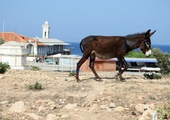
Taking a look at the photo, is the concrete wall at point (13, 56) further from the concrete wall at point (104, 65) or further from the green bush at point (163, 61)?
the green bush at point (163, 61)

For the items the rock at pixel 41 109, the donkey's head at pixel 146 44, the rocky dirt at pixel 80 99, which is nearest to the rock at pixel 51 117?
the rocky dirt at pixel 80 99

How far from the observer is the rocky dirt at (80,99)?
10258mm

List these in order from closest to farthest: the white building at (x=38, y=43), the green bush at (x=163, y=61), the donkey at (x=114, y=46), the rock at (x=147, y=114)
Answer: the rock at (x=147, y=114)
the donkey at (x=114, y=46)
the green bush at (x=163, y=61)
the white building at (x=38, y=43)

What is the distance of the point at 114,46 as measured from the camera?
49.2 feet

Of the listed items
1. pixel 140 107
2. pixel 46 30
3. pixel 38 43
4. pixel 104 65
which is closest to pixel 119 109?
pixel 140 107

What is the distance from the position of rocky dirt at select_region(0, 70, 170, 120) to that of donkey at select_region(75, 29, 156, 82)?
1053 mm

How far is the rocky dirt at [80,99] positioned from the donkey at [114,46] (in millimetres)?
1053

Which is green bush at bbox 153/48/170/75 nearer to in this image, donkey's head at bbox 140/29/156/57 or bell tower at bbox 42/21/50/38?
donkey's head at bbox 140/29/156/57

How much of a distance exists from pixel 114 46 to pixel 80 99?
368 cm

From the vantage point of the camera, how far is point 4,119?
9648 mm

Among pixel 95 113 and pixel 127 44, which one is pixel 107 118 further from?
pixel 127 44

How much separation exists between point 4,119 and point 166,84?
751cm

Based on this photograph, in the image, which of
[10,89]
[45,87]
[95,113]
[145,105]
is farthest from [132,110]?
[10,89]

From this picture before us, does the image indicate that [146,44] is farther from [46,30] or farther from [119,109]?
[46,30]
